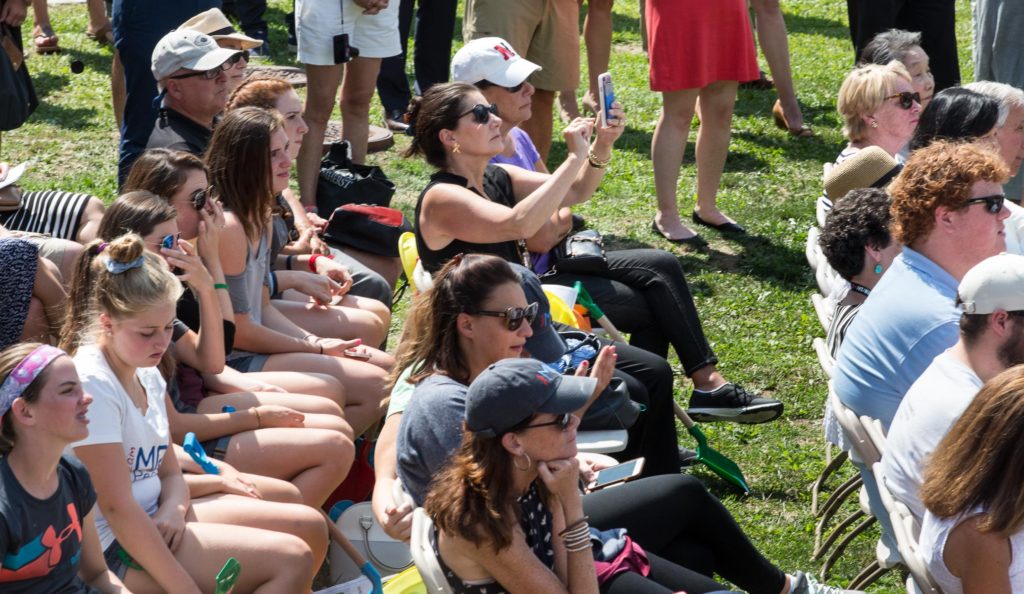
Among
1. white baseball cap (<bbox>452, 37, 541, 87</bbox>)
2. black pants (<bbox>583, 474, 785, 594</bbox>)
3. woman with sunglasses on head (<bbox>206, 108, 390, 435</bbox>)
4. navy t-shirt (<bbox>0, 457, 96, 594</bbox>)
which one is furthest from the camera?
white baseball cap (<bbox>452, 37, 541, 87</bbox>)

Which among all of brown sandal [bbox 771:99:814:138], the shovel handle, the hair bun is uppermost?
the hair bun

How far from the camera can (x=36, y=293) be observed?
162 inches

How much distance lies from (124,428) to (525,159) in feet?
8.99

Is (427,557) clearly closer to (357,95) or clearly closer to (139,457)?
(139,457)

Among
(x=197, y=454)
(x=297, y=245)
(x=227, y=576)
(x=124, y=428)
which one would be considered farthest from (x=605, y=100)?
(x=227, y=576)

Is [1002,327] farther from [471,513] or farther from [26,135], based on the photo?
[26,135]

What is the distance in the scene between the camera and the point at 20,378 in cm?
303

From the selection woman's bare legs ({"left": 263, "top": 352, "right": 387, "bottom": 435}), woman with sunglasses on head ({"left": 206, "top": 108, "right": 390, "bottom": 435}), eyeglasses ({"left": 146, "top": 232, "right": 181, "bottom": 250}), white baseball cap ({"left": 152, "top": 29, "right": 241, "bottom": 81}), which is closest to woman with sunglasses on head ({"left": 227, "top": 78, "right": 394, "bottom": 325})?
white baseball cap ({"left": 152, "top": 29, "right": 241, "bottom": 81})

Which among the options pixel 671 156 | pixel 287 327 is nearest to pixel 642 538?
pixel 287 327

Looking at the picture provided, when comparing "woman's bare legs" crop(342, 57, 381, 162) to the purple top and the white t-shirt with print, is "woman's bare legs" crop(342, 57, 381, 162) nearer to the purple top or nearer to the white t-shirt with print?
the purple top

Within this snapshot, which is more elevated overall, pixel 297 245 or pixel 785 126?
pixel 297 245

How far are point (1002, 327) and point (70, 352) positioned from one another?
266 cm

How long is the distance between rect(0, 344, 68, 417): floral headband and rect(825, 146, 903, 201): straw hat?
11.8ft

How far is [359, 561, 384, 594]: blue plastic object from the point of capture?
3.75 metres
